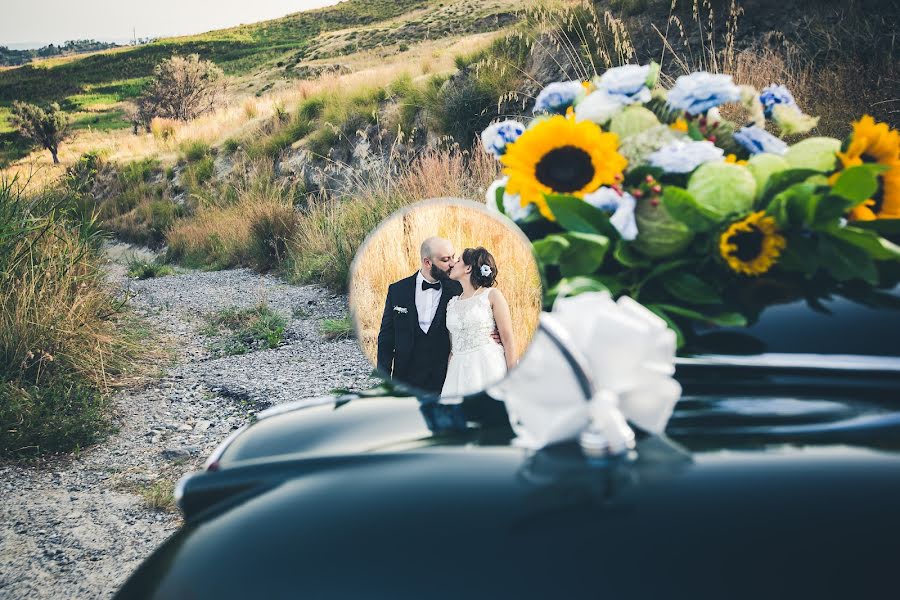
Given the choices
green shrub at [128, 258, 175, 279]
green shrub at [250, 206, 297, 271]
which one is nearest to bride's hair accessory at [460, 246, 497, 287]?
green shrub at [250, 206, 297, 271]

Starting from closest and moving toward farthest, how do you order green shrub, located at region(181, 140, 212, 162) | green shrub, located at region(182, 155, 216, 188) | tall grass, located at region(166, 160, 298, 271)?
tall grass, located at region(166, 160, 298, 271)
green shrub, located at region(182, 155, 216, 188)
green shrub, located at region(181, 140, 212, 162)

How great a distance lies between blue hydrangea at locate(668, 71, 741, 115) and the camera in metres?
1.36

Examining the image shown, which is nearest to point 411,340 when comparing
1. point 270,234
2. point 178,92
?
point 270,234

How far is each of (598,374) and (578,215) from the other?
1.34 feet

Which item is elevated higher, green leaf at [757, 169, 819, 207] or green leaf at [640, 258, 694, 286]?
green leaf at [757, 169, 819, 207]

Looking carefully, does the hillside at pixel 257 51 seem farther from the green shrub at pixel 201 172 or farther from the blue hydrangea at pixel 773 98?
the blue hydrangea at pixel 773 98

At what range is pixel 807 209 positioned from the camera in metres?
1.23

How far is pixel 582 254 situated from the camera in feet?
4.17

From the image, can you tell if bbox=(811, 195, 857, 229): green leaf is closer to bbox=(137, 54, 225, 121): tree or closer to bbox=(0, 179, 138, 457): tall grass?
bbox=(0, 179, 138, 457): tall grass

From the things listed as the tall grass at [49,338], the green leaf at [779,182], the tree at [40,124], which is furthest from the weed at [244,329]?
the tree at [40,124]

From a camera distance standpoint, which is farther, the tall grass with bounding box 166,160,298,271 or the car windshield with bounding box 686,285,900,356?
the tall grass with bounding box 166,160,298,271

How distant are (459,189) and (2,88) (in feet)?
89.8

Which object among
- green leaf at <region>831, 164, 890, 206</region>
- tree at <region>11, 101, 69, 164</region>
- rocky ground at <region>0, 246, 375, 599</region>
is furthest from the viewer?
tree at <region>11, 101, 69, 164</region>

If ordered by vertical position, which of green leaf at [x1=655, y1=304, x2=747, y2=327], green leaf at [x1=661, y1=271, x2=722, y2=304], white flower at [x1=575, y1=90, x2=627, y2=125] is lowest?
green leaf at [x1=655, y1=304, x2=747, y2=327]
